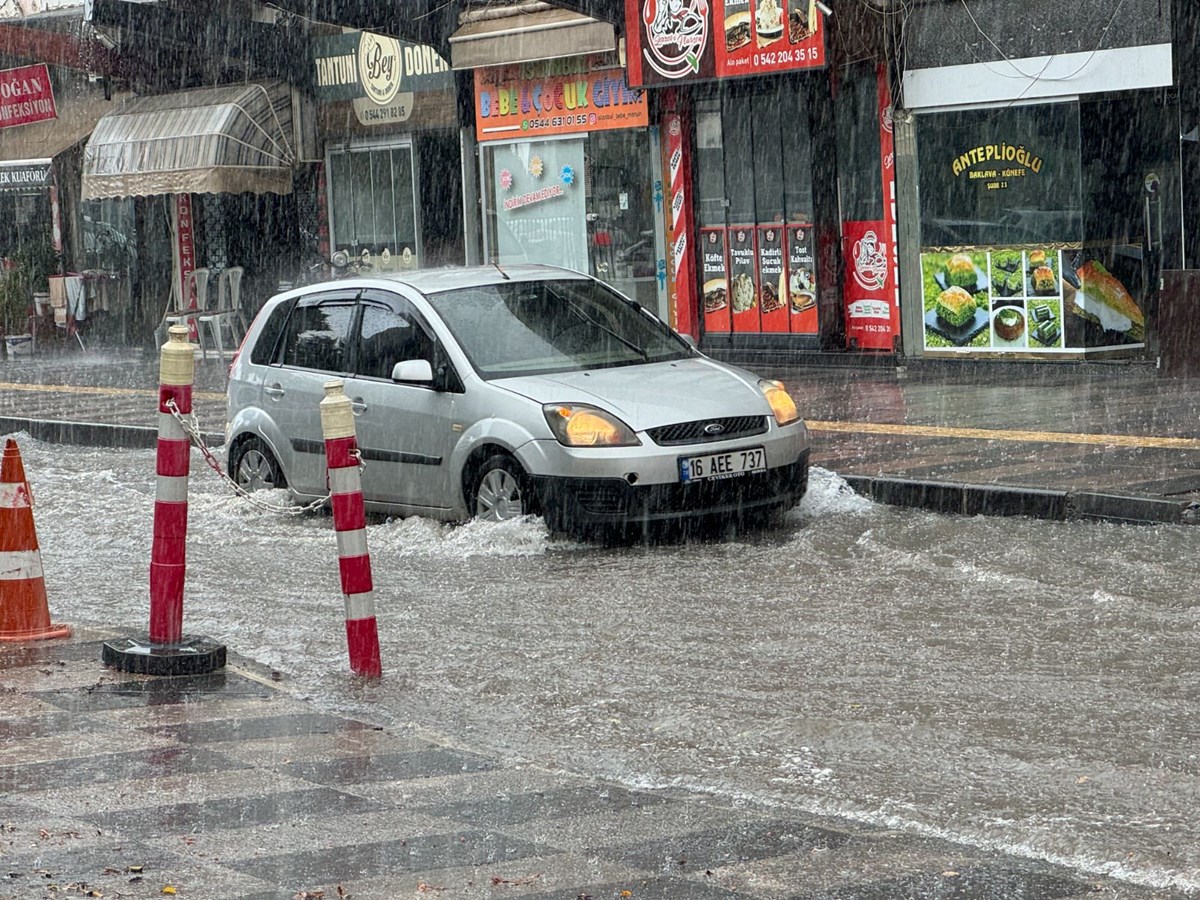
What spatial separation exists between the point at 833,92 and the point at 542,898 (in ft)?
54.0

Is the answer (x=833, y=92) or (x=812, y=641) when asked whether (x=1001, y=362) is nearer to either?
(x=833, y=92)

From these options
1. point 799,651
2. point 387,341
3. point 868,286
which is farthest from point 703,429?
point 868,286

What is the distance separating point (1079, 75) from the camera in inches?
686

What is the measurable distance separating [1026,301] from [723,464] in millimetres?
8935

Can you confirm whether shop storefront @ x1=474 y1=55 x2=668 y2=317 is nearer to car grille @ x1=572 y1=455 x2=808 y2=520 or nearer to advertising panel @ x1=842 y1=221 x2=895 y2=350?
advertising panel @ x1=842 y1=221 x2=895 y2=350

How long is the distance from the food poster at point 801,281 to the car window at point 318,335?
9240 millimetres

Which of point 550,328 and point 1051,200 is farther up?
point 1051,200

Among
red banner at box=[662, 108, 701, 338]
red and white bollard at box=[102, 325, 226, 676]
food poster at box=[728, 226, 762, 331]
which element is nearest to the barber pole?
red and white bollard at box=[102, 325, 226, 676]

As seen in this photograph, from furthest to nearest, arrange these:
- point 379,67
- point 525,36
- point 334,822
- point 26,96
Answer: point 26,96 < point 379,67 < point 525,36 < point 334,822

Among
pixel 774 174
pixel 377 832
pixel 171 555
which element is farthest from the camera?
pixel 774 174

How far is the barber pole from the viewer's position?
7074 mm

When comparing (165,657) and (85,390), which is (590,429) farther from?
(85,390)

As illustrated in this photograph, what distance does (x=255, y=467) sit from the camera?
12273 millimetres

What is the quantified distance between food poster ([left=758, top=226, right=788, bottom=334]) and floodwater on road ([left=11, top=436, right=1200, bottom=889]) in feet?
31.4
